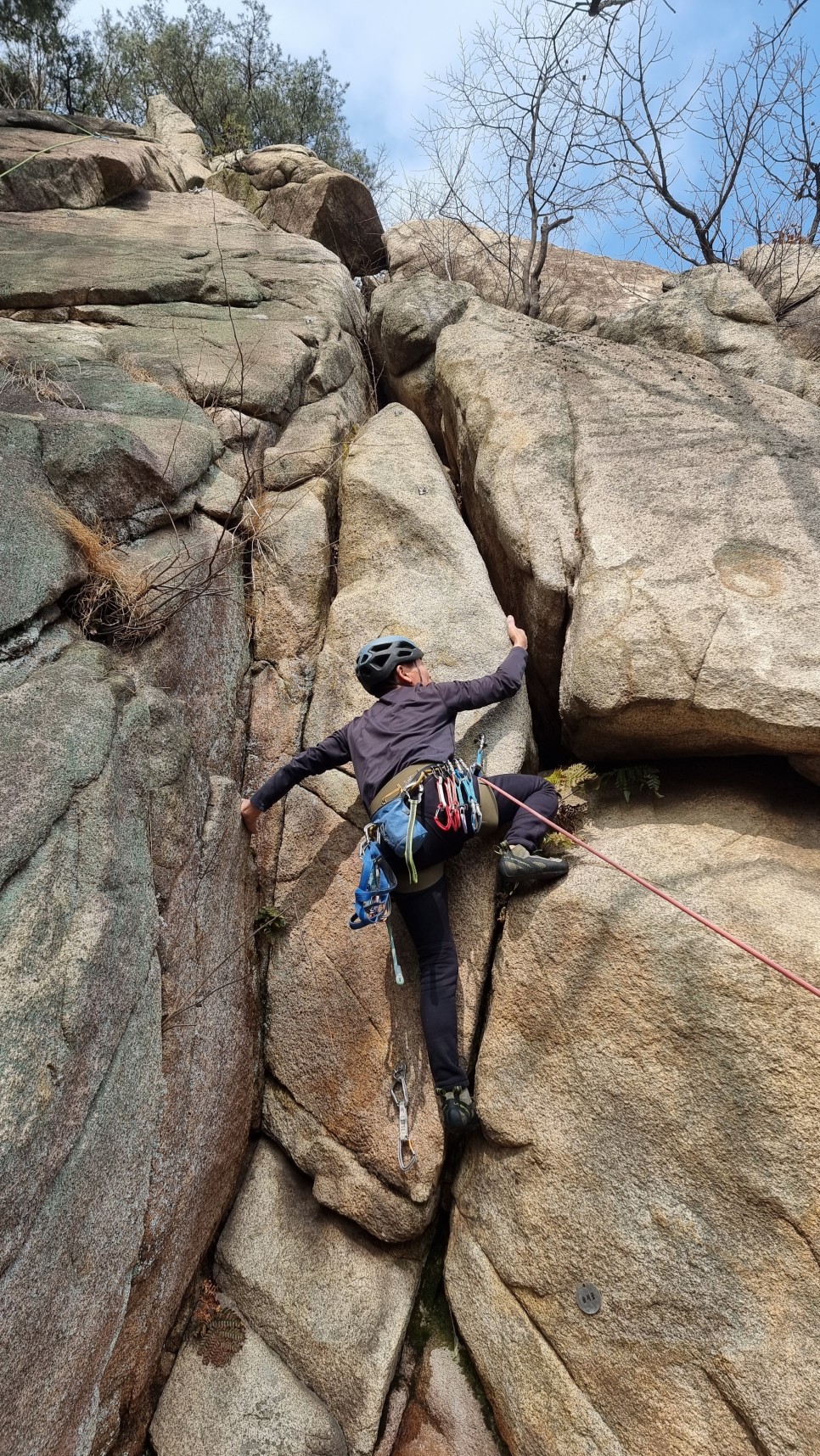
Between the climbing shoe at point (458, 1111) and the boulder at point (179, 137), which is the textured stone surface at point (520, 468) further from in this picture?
the boulder at point (179, 137)

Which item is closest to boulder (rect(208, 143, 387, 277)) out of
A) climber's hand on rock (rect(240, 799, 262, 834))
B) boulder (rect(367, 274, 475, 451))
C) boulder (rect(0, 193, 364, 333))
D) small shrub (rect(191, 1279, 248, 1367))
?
boulder (rect(0, 193, 364, 333))

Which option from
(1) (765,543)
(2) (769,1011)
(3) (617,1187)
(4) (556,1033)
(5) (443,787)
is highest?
(1) (765,543)

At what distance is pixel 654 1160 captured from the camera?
12.7 ft

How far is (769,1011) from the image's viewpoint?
3674 millimetres

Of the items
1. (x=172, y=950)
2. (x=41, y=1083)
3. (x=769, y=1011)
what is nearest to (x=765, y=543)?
(x=769, y=1011)

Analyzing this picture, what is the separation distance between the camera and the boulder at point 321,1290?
4.07m

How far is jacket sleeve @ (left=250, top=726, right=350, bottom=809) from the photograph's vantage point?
194 inches

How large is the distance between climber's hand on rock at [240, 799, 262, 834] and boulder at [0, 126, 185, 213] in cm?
924

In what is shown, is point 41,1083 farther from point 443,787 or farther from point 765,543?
point 765,543

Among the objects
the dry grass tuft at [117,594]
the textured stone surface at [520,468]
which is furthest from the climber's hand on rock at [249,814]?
the textured stone surface at [520,468]

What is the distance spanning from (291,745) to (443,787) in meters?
1.53

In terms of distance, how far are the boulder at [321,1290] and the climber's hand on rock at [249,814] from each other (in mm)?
1950

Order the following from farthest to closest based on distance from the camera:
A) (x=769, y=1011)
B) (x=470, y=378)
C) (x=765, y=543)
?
(x=470, y=378) < (x=765, y=543) < (x=769, y=1011)

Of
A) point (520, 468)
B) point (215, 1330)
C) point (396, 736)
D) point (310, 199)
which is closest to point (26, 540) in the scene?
point (396, 736)
